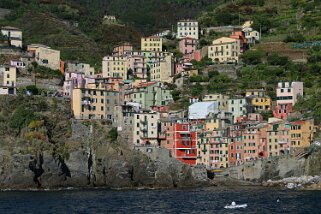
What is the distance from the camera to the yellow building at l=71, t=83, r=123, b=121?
322 ft

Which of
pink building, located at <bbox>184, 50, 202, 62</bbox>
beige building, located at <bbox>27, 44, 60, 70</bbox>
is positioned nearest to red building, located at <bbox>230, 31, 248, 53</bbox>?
pink building, located at <bbox>184, 50, 202, 62</bbox>

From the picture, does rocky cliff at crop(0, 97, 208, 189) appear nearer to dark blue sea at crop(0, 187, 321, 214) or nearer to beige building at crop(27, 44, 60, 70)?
dark blue sea at crop(0, 187, 321, 214)

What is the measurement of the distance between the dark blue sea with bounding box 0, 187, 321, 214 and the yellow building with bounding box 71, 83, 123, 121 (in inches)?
610

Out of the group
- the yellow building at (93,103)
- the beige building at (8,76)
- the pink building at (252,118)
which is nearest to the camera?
the yellow building at (93,103)

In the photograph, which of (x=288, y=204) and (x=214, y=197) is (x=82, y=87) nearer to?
(x=214, y=197)

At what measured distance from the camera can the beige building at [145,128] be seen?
95.9m

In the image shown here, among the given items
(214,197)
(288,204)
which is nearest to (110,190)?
(214,197)

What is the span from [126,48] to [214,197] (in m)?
54.1

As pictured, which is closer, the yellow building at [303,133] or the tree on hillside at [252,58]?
the yellow building at [303,133]

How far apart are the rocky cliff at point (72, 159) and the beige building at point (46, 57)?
17161 millimetres

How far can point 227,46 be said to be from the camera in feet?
392

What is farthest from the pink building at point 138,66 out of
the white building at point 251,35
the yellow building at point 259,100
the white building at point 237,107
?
the yellow building at point 259,100

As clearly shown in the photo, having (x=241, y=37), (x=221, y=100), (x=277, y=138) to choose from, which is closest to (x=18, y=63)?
(x=221, y=100)

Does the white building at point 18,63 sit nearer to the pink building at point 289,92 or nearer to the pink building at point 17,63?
the pink building at point 17,63
